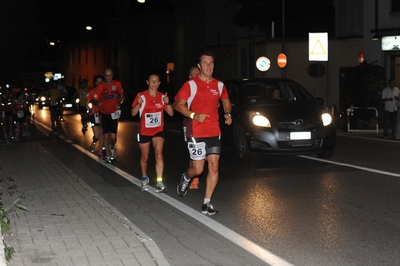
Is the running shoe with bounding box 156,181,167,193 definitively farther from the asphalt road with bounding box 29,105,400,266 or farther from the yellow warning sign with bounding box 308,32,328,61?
the yellow warning sign with bounding box 308,32,328,61

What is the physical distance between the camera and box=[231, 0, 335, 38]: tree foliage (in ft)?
136

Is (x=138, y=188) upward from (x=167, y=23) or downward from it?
downward

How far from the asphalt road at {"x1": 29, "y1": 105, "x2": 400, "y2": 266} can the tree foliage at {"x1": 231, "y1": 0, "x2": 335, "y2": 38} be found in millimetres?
25721

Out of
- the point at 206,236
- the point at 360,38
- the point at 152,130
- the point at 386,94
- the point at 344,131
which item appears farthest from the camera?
the point at 360,38

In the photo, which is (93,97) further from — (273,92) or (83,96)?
(83,96)

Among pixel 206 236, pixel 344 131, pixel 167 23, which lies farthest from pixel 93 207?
pixel 167 23

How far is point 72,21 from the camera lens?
8700 centimetres

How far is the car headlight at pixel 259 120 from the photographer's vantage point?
14.4 meters

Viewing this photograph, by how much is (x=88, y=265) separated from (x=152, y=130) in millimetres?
5186

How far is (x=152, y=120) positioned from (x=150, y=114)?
103mm

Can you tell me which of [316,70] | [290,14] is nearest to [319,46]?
[316,70]

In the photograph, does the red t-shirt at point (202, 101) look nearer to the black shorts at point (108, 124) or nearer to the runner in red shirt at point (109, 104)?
the runner in red shirt at point (109, 104)

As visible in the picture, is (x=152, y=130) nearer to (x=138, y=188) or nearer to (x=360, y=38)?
(x=138, y=188)

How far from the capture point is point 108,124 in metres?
15.5
